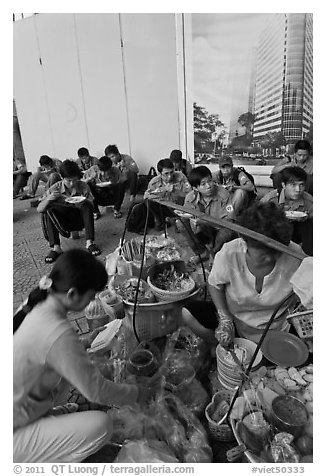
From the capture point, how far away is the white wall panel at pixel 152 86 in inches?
177

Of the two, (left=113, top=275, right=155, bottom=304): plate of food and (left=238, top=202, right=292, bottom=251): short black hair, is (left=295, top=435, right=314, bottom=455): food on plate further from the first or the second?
(left=113, top=275, right=155, bottom=304): plate of food

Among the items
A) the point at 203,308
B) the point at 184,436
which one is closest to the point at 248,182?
the point at 203,308

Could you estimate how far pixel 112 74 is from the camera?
15.5ft

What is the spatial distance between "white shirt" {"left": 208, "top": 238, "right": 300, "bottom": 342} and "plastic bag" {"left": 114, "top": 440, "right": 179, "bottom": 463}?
775mm

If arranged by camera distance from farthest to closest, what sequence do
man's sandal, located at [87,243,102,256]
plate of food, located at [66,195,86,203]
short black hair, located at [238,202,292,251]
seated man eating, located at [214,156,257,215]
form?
man's sandal, located at [87,243,102,256]
plate of food, located at [66,195,86,203]
seated man eating, located at [214,156,257,215]
short black hair, located at [238,202,292,251]

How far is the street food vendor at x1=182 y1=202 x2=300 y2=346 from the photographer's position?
160 cm

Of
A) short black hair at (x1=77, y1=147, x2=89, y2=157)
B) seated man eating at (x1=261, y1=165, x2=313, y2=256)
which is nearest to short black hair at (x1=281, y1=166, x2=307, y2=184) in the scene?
seated man eating at (x1=261, y1=165, x2=313, y2=256)

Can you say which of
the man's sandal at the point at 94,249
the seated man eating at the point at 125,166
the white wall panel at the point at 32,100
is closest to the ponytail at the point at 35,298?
the man's sandal at the point at 94,249

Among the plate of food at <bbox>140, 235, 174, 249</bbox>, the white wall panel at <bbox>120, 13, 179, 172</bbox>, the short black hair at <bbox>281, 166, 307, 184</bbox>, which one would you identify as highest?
the white wall panel at <bbox>120, 13, 179, 172</bbox>

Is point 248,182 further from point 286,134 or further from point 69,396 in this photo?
point 69,396

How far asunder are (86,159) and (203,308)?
3976 mm

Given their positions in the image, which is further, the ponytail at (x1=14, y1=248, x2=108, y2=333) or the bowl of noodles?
the bowl of noodles

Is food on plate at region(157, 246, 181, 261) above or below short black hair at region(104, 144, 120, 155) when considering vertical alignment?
below

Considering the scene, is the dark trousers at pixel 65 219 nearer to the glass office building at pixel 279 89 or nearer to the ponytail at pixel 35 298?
the glass office building at pixel 279 89
